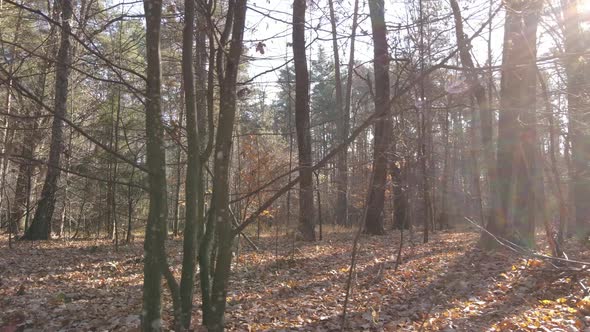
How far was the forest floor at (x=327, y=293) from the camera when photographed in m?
4.69

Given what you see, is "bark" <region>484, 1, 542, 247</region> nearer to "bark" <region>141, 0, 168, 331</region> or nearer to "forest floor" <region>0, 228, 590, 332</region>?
"forest floor" <region>0, 228, 590, 332</region>

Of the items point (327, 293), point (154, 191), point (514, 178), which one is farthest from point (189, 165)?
point (514, 178)

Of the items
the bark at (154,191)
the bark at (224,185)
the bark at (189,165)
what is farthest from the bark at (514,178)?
the bark at (154,191)

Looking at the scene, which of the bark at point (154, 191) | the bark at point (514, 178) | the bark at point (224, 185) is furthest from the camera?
the bark at point (514, 178)

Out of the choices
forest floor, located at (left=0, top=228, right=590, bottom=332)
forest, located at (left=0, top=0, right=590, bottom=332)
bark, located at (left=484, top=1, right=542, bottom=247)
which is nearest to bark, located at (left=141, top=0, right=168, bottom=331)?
forest, located at (left=0, top=0, right=590, bottom=332)

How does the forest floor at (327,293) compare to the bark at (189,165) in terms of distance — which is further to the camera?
the forest floor at (327,293)

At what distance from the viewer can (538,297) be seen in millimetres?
5695

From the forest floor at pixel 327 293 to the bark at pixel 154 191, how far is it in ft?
4.88

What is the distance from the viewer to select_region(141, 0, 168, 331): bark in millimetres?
3176

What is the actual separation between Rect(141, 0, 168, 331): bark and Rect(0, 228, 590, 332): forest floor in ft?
4.88

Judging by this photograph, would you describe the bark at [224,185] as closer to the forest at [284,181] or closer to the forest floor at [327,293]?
the forest at [284,181]

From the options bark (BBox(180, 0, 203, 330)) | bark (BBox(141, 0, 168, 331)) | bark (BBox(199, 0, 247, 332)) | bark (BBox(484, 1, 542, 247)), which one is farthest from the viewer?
bark (BBox(484, 1, 542, 247))

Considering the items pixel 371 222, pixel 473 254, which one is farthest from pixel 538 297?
pixel 371 222

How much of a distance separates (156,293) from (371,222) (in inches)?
434
